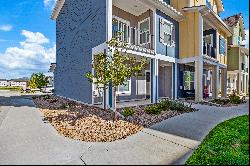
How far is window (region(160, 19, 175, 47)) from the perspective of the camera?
630 inches

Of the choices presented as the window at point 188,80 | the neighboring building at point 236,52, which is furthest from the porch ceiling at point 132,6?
the neighboring building at point 236,52

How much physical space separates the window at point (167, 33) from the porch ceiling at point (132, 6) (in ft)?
5.60

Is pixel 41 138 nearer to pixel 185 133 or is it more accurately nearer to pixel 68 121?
pixel 68 121

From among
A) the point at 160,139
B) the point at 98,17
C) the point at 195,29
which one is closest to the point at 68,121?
the point at 160,139

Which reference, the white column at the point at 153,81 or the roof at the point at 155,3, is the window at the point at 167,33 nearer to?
the roof at the point at 155,3

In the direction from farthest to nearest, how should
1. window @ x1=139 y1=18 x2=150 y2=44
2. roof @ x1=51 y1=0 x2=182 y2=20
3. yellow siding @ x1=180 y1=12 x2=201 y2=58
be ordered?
yellow siding @ x1=180 y1=12 x2=201 y2=58 → window @ x1=139 y1=18 x2=150 y2=44 → roof @ x1=51 y1=0 x2=182 y2=20

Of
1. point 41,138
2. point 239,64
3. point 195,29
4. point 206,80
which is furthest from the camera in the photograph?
point 239,64

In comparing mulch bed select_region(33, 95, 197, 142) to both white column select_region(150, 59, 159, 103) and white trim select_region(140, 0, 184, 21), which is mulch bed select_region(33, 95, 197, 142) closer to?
white column select_region(150, 59, 159, 103)

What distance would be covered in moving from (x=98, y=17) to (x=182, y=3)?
8291mm

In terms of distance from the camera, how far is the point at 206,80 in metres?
24.7

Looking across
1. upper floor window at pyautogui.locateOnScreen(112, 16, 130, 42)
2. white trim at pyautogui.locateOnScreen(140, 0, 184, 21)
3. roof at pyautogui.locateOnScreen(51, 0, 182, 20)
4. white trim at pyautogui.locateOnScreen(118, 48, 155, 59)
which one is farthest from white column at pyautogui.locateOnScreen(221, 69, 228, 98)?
upper floor window at pyautogui.locateOnScreen(112, 16, 130, 42)

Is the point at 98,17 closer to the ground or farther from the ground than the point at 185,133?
farther from the ground

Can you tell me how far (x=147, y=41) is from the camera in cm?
1634

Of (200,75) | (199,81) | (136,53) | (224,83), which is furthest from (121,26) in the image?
(224,83)
